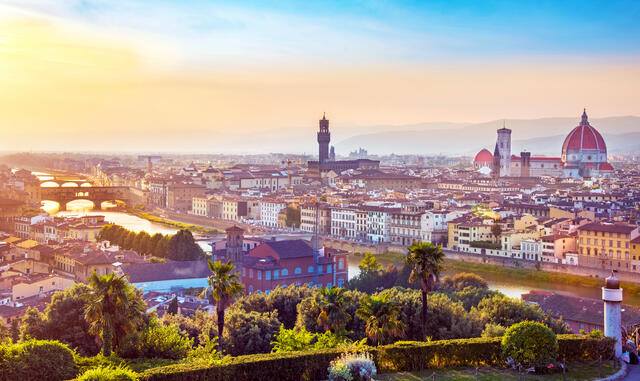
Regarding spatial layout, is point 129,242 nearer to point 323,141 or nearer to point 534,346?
point 534,346

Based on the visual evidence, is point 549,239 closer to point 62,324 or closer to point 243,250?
point 243,250

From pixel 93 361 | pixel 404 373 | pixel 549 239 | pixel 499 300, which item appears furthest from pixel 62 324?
pixel 549 239

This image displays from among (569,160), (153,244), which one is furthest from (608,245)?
(569,160)

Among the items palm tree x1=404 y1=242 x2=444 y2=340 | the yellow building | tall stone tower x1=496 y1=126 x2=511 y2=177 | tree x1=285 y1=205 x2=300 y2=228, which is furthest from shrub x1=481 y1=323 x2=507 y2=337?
tall stone tower x1=496 y1=126 x2=511 y2=177

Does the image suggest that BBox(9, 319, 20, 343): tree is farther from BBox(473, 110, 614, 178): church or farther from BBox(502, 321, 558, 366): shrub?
BBox(473, 110, 614, 178): church

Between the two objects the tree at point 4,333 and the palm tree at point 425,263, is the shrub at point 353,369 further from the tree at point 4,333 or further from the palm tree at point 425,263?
the tree at point 4,333

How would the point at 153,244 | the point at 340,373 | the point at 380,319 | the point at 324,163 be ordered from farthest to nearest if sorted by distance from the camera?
the point at 324,163
the point at 153,244
the point at 380,319
the point at 340,373
